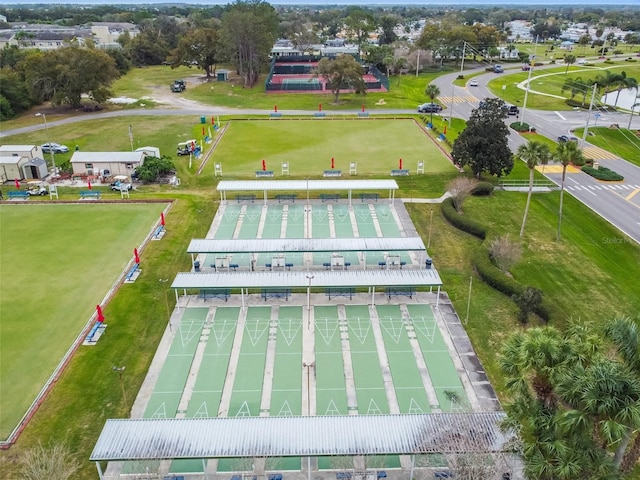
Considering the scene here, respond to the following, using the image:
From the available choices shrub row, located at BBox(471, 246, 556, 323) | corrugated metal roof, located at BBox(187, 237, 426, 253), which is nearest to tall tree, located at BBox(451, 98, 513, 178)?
shrub row, located at BBox(471, 246, 556, 323)

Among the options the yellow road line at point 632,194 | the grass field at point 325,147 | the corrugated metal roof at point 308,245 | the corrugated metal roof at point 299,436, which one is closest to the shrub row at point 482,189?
the grass field at point 325,147

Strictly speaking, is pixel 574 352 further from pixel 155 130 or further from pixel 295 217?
pixel 155 130

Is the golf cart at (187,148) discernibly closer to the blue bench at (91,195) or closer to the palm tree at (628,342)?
the blue bench at (91,195)

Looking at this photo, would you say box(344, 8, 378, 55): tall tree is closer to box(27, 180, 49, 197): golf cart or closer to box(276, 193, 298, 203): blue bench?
box(276, 193, 298, 203): blue bench

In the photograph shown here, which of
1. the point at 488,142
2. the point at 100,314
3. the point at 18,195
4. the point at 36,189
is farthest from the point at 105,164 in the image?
the point at 488,142

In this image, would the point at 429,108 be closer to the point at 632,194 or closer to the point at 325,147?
the point at 325,147
